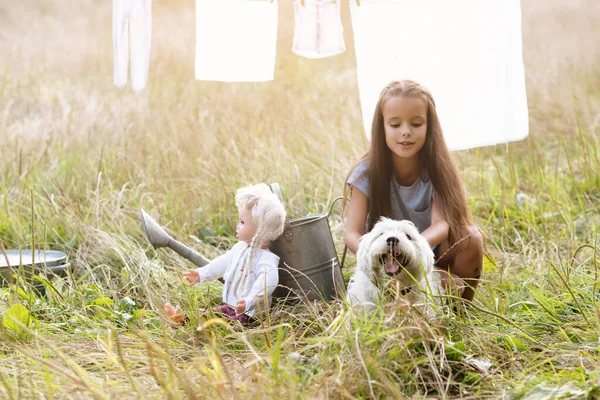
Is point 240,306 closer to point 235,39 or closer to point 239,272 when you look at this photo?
point 239,272

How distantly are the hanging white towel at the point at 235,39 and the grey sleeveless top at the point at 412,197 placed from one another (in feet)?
2.82

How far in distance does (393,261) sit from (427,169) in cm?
75

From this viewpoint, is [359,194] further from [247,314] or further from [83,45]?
[83,45]

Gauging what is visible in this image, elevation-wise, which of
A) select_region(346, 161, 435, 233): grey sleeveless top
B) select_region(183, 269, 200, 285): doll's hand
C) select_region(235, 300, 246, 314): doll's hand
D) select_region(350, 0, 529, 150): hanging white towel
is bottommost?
select_region(235, 300, 246, 314): doll's hand

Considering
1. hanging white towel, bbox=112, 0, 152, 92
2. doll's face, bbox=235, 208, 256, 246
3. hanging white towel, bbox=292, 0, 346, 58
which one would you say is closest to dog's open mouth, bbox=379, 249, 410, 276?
doll's face, bbox=235, 208, 256, 246

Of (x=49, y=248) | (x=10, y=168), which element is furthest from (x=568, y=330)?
(x=10, y=168)

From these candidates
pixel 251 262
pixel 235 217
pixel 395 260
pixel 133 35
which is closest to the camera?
pixel 395 260

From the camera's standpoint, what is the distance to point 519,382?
237 cm

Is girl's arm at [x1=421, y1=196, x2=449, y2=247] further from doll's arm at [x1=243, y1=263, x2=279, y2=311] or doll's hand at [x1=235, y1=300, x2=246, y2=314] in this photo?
doll's hand at [x1=235, y1=300, x2=246, y2=314]

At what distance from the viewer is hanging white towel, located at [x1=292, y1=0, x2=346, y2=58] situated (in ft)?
12.3

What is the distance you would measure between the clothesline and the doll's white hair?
2.57 feet

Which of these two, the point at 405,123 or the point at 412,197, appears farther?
the point at 412,197

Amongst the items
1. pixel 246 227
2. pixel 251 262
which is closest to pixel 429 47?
pixel 246 227

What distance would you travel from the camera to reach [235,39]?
3.83 meters
